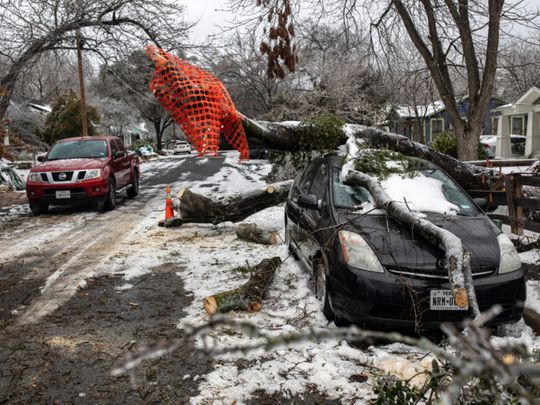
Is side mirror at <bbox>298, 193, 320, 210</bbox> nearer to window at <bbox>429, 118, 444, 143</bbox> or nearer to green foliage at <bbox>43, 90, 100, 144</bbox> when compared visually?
green foliage at <bbox>43, 90, 100, 144</bbox>

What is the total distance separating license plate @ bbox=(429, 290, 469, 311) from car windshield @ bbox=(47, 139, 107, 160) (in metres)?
10.1

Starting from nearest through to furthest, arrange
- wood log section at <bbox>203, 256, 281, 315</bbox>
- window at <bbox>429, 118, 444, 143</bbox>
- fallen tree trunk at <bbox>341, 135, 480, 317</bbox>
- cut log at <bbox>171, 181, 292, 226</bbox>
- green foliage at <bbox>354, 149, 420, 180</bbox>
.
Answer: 1. fallen tree trunk at <bbox>341, 135, 480, 317</bbox>
2. wood log section at <bbox>203, 256, 281, 315</bbox>
3. green foliage at <bbox>354, 149, 420, 180</bbox>
4. cut log at <bbox>171, 181, 292, 226</bbox>
5. window at <bbox>429, 118, 444, 143</bbox>

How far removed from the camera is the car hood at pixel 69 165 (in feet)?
35.5

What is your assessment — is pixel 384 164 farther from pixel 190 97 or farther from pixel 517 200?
pixel 517 200

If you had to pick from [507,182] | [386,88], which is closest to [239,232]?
[507,182]

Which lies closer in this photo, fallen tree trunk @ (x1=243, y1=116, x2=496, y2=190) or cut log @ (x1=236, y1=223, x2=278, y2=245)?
fallen tree trunk @ (x1=243, y1=116, x2=496, y2=190)

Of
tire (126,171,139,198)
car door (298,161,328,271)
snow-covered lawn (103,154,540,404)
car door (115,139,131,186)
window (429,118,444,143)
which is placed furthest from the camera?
window (429,118,444,143)

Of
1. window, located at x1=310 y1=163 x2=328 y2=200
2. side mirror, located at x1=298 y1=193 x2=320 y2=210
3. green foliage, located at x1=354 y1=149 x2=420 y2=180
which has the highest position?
green foliage, located at x1=354 y1=149 x2=420 y2=180

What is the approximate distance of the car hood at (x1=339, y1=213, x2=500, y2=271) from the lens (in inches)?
153

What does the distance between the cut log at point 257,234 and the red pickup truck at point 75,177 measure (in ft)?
15.3

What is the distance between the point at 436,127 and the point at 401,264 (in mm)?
36047

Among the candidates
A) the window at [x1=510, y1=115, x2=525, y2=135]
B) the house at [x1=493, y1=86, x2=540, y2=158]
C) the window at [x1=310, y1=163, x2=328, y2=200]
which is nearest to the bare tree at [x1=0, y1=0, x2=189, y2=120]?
the window at [x1=310, y1=163, x2=328, y2=200]

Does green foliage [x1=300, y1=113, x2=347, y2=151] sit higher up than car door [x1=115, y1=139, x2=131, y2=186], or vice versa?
green foliage [x1=300, y1=113, x2=347, y2=151]

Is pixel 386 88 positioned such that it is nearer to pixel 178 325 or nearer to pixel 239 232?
pixel 239 232
